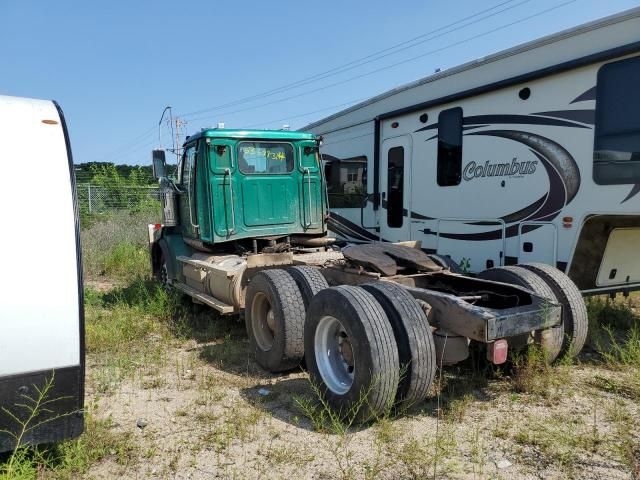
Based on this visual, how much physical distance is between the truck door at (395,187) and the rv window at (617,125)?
2.83m

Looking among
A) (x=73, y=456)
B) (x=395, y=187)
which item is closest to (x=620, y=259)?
(x=395, y=187)

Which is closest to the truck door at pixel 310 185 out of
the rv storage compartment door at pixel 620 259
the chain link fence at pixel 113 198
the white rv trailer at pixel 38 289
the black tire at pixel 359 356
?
the black tire at pixel 359 356

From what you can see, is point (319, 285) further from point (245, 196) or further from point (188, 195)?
point (188, 195)

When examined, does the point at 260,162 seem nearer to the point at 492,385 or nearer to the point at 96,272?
the point at 492,385

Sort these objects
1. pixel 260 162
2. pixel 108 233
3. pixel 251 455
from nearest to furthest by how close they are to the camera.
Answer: pixel 251 455, pixel 260 162, pixel 108 233

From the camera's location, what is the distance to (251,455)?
10.2 feet

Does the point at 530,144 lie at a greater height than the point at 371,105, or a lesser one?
lesser

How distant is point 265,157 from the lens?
256 inches

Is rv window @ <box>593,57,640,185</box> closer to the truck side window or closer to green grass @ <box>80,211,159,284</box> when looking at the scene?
the truck side window

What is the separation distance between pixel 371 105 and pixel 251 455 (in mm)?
6343

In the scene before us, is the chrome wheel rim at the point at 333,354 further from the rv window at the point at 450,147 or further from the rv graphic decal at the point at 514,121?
the rv window at the point at 450,147

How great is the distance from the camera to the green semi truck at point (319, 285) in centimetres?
331

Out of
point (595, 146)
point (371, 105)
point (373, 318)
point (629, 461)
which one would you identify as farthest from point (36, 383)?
point (371, 105)

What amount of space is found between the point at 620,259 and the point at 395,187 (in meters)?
3.27
